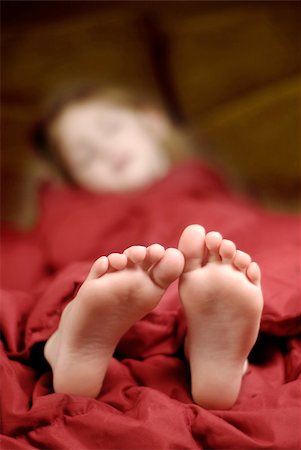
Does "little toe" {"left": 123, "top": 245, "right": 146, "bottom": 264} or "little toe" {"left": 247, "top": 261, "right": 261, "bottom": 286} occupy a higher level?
"little toe" {"left": 123, "top": 245, "right": 146, "bottom": 264}

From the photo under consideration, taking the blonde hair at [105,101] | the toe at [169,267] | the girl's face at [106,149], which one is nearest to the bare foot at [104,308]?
the toe at [169,267]

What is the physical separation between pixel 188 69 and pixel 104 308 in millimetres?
973

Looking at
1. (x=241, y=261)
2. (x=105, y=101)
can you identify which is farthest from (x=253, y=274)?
(x=105, y=101)

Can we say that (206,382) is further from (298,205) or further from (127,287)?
(298,205)

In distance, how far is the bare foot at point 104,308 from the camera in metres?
0.60

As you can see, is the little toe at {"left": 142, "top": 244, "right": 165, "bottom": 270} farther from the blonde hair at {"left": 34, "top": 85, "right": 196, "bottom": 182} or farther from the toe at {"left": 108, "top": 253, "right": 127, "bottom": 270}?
the blonde hair at {"left": 34, "top": 85, "right": 196, "bottom": 182}

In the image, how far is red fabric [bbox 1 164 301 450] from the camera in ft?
1.90

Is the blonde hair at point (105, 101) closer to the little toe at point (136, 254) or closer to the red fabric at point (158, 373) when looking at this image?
the red fabric at point (158, 373)

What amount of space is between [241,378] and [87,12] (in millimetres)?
1142

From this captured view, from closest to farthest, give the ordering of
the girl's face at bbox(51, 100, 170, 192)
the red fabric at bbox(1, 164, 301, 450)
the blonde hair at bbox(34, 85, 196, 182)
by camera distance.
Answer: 1. the red fabric at bbox(1, 164, 301, 450)
2. the girl's face at bbox(51, 100, 170, 192)
3. the blonde hair at bbox(34, 85, 196, 182)

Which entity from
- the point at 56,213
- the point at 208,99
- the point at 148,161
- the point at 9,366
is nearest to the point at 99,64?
the point at 208,99

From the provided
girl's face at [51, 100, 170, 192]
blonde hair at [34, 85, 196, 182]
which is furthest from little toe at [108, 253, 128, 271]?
blonde hair at [34, 85, 196, 182]

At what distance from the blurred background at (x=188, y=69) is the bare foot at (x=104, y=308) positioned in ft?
2.39

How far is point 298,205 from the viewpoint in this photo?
4.15 feet
